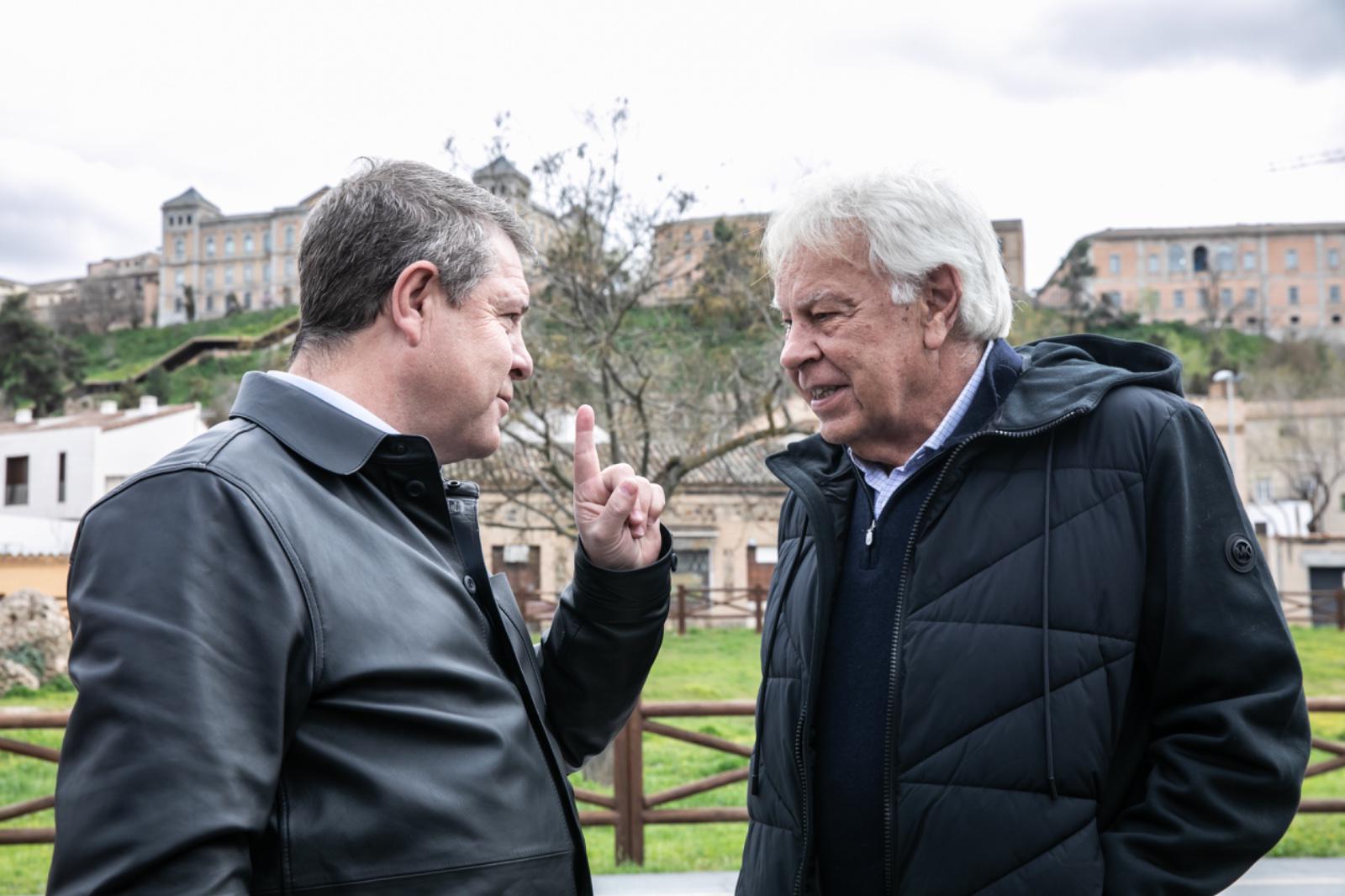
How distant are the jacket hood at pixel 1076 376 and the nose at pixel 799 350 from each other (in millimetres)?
426

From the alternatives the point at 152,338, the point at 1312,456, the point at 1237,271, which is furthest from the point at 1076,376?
the point at 152,338

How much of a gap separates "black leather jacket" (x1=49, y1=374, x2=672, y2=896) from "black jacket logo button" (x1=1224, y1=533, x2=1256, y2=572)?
1260mm

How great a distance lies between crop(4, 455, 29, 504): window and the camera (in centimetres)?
3825

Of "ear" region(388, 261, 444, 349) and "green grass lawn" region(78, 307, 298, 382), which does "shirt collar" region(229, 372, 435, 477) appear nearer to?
"ear" region(388, 261, 444, 349)

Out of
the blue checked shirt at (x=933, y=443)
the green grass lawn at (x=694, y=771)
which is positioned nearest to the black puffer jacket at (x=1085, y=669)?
the blue checked shirt at (x=933, y=443)

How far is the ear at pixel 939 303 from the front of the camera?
2.42 m

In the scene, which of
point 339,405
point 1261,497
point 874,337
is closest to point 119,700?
point 339,405

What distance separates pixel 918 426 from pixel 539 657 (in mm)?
973

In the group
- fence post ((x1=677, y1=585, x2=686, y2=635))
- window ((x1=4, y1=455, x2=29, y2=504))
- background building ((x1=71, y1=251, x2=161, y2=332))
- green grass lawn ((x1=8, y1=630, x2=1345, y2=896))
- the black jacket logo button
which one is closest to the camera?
the black jacket logo button

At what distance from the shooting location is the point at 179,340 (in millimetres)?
96500

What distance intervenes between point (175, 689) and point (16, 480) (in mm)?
43249

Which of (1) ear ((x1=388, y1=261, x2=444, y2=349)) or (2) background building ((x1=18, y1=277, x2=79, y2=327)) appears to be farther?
(2) background building ((x1=18, y1=277, x2=79, y2=327))

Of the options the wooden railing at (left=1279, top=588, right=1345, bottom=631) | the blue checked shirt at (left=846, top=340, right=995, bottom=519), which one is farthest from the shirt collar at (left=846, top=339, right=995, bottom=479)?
the wooden railing at (left=1279, top=588, right=1345, bottom=631)

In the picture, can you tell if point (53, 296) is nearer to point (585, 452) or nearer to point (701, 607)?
point (701, 607)
